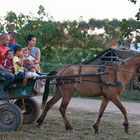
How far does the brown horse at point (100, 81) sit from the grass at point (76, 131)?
269 millimetres

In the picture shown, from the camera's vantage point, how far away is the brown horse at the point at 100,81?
9.60 m

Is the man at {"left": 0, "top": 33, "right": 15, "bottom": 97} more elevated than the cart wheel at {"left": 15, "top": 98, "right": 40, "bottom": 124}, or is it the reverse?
the man at {"left": 0, "top": 33, "right": 15, "bottom": 97}

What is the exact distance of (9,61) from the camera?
959 centimetres

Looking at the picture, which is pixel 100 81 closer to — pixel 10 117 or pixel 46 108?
pixel 46 108

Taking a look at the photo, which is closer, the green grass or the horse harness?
the horse harness

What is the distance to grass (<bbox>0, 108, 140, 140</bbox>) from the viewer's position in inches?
348

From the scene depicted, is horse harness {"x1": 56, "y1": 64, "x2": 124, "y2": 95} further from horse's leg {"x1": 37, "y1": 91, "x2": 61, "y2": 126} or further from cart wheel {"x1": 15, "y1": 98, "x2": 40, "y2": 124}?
cart wheel {"x1": 15, "y1": 98, "x2": 40, "y2": 124}

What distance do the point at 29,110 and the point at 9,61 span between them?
60.1 inches

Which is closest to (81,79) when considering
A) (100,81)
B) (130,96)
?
(100,81)

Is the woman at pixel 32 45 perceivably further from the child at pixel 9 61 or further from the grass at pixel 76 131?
the grass at pixel 76 131

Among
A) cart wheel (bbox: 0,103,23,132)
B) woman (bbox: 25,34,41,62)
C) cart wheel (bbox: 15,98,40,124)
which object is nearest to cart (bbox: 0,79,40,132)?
cart wheel (bbox: 0,103,23,132)

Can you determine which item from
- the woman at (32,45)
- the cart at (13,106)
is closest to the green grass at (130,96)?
the woman at (32,45)

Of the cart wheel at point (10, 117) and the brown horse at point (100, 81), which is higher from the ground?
the brown horse at point (100, 81)

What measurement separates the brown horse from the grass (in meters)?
0.27
